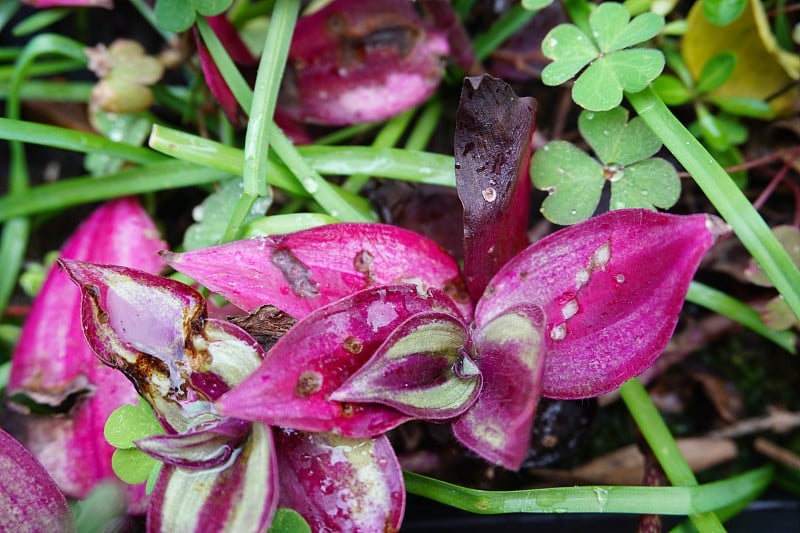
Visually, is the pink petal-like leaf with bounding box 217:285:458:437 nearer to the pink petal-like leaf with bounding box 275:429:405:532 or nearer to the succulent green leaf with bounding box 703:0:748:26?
the pink petal-like leaf with bounding box 275:429:405:532

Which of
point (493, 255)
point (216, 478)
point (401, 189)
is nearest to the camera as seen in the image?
point (216, 478)

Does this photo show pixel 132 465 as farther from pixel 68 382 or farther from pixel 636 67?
pixel 636 67

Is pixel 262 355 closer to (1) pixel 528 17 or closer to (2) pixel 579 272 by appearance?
(2) pixel 579 272

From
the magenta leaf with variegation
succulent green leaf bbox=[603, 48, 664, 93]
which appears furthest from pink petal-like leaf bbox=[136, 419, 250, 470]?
succulent green leaf bbox=[603, 48, 664, 93]

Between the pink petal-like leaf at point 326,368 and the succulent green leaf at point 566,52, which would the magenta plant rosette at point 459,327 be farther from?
the succulent green leaf at point 566,52

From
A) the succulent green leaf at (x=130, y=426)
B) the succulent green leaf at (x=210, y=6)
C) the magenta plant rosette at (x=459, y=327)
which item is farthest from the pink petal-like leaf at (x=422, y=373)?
the succulent green leaf at (x=210, y=6)

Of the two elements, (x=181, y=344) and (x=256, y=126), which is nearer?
(x=181, y=344)

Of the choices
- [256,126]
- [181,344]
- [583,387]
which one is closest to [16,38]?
[256,126]
